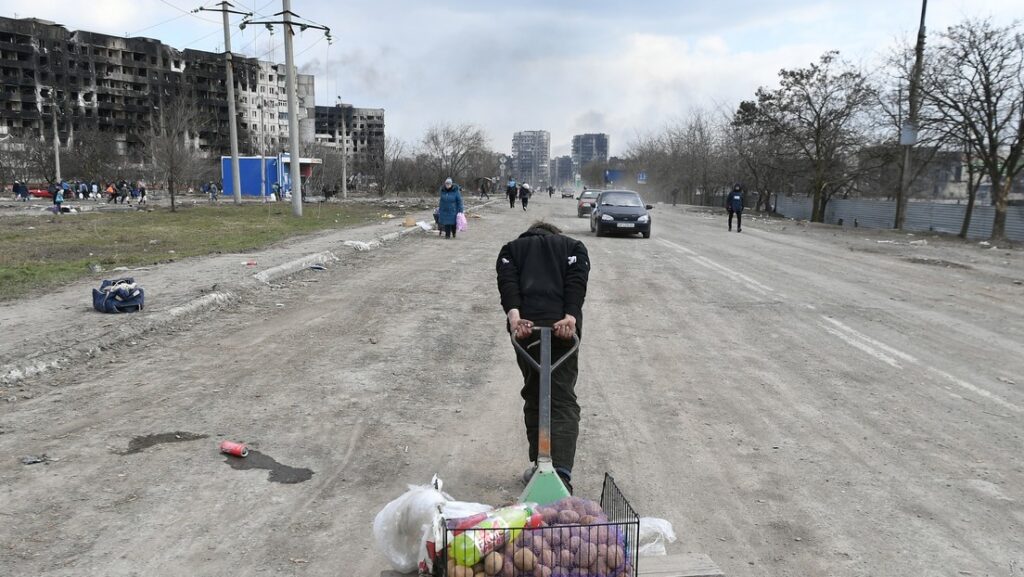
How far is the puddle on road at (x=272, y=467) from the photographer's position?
4125 mm

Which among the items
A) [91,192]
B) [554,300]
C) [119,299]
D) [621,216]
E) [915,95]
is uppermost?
[915,95]

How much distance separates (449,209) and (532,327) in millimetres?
17699

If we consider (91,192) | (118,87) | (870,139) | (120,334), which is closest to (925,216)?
(870,139)

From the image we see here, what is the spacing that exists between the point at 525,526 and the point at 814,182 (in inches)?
1563

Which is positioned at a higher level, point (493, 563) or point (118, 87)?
point (118, 87)

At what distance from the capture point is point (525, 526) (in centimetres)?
273

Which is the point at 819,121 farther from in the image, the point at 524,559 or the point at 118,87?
the point at 118,87

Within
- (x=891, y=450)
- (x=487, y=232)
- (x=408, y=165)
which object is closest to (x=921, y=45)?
(x=487, y=232)

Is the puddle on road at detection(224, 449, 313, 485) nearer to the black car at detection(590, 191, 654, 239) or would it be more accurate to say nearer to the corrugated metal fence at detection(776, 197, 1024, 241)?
the black car at detection(590, 191, 654, 239)

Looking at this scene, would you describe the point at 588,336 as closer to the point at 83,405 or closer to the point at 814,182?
the point at 83,405

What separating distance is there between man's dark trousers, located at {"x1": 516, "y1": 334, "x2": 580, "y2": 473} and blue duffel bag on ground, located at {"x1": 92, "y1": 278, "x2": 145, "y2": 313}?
256 inches

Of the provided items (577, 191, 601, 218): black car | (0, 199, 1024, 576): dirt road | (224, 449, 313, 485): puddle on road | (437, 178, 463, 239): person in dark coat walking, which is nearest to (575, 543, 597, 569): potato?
(0, 199, 1024, 576): dirt road

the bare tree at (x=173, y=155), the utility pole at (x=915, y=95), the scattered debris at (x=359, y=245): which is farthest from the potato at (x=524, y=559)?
the bare tree at (x=173, y=155)

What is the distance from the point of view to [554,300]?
3777mm
